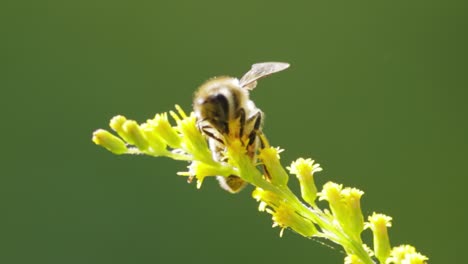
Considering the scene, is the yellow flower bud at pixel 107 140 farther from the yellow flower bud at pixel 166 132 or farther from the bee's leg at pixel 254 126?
the bee's leg at pixel 254 126

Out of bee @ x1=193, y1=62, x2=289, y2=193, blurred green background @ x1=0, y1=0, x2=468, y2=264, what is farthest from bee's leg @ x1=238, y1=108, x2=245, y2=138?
blurred green background @ x1=0, y1=0, x2=468, y2=264

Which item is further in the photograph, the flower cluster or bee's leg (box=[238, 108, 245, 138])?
bee's leg (box=[238, 108, 245, 138])

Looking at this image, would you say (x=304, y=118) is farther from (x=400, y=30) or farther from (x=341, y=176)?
(x=400, y=30)

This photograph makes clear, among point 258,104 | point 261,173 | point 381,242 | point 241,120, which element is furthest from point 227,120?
point 258,104

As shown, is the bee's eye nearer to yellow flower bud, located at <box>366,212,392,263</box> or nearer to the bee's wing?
the bee's wing

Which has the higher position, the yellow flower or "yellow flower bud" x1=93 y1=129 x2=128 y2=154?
the yellow flower

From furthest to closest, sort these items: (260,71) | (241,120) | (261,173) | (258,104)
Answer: (258,104), (260,71), (241,120), (261,173)

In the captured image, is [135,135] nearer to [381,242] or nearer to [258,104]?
[381,242]

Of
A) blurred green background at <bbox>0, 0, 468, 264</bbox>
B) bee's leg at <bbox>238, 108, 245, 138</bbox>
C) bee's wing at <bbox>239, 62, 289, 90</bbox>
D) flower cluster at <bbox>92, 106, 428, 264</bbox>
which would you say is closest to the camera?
flower cluster at <bbox>92, 106, 428, 264</bbox>

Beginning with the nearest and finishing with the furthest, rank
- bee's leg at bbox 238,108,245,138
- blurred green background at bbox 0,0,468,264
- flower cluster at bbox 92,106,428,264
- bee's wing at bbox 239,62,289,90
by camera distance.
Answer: flower cluster at bbox 92,106,428,264 → bee's leg at bbox 238,108,245,138 → bee's wing at bbox 239,62,289,90 → blurred green background at bbox 0,0,468,264
